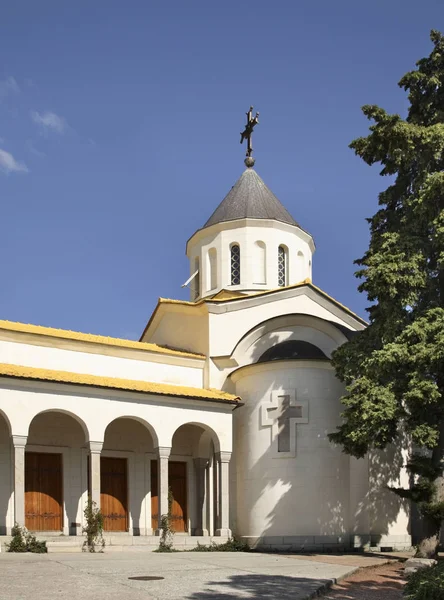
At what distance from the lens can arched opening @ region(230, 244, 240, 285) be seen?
99.6ft

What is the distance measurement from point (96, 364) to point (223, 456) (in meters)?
4.82

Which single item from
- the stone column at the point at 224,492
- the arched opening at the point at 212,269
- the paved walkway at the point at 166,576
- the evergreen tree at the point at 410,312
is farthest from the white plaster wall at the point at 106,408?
the arched opening at the point at 212,269

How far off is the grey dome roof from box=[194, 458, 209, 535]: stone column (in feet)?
30.6

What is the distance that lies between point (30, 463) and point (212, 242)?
1133 cm

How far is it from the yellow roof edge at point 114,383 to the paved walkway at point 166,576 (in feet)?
15.8

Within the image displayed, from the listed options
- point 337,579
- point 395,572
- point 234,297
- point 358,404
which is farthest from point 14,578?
point 234,297

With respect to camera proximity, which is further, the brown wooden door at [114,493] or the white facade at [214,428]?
the brown wooden door at [114,493]

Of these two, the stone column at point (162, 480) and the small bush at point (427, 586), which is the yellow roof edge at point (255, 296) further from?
the small bush at point (427, 586)

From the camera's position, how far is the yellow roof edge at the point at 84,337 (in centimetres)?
2408

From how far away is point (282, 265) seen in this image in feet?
101

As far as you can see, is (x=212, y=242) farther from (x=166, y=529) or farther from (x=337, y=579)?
(x=337, y=579)

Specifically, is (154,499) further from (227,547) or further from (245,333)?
(245,333)

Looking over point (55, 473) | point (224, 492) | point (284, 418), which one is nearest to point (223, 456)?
point (224, 492)

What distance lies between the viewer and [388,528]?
25109mm
